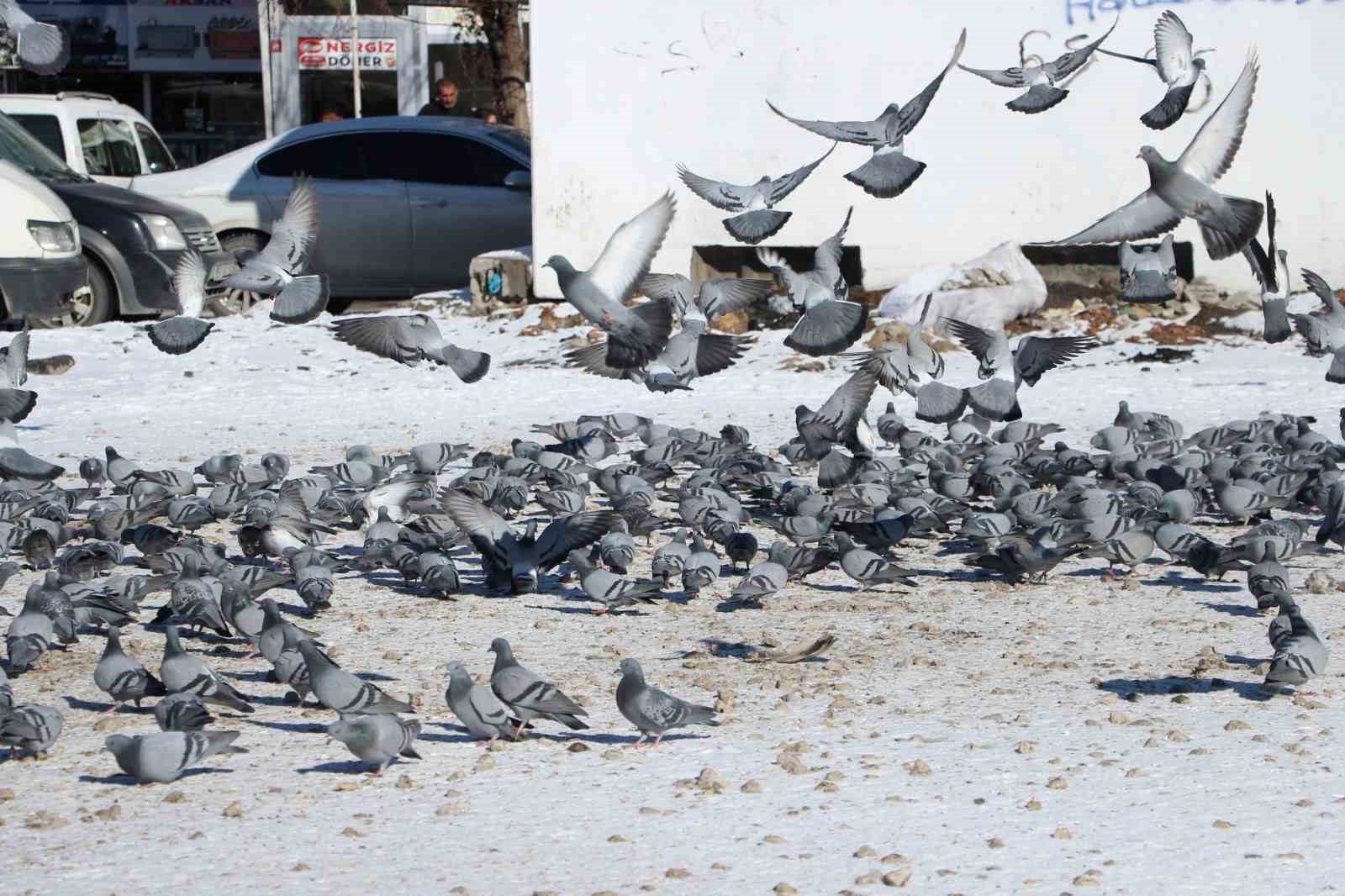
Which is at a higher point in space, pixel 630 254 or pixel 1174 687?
pixel 630 254

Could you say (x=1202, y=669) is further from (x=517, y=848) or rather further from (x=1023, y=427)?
(x=1023, y=427)

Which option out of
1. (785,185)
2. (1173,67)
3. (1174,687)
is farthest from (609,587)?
(1173,67)

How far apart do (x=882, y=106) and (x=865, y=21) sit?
672 mm

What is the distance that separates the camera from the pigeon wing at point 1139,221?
630cm

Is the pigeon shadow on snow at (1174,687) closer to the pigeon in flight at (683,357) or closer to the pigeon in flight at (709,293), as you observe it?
the pigeon in flight at (683,357)

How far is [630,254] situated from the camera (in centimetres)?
709

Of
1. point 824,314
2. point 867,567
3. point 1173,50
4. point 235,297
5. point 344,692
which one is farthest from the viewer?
point 235,297

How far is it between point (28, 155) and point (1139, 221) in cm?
1000

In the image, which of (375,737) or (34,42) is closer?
(375,737)

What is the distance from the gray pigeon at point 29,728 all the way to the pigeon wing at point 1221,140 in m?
4.43

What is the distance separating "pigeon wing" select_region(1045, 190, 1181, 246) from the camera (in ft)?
20.7

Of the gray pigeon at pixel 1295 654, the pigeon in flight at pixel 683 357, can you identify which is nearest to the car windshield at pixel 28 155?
the pigeon in flight at pixel 683 357

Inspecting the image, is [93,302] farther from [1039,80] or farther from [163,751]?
[163,751]

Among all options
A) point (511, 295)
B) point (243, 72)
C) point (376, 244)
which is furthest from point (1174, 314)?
point (243, 72)
